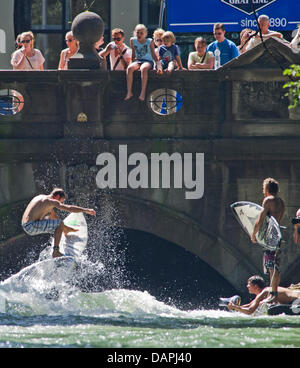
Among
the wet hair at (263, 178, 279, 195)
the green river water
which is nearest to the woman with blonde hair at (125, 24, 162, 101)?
the wet hair at (263, 178, 279, 195)

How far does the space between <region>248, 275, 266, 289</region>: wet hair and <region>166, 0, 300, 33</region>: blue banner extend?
4.75 metres

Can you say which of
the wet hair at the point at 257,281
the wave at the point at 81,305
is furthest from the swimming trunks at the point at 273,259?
the wave at the point at 81,305

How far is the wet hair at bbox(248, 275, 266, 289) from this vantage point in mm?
19875

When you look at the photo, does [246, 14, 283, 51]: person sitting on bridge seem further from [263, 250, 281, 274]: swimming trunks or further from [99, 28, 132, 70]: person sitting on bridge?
[263, 250, 281, 274]: swimming trunks

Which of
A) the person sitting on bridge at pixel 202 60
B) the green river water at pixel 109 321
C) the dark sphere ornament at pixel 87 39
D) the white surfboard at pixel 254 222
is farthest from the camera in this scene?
the person sitting on bridge at pixel 202 60

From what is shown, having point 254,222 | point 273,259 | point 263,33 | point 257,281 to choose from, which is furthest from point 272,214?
point 263,33

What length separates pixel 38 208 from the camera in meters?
19.9

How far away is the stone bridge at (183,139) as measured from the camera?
20.9 metres

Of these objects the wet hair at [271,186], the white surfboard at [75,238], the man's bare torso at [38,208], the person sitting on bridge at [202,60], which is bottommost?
the white surfboard at [75,238]

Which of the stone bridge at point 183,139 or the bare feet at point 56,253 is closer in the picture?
the bare feet at point 56,253

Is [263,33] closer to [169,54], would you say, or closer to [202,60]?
[202,60]

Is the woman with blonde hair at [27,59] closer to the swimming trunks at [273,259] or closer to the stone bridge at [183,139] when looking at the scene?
the stone bridge at [183,139]

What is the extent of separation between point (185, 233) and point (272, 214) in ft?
6.96

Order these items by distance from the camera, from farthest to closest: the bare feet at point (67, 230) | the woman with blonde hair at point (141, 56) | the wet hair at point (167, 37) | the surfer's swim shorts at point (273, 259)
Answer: the wet hair at point (167, 37) → the woman with blonde hair at point (141, 56) → the bare feet at point (67, 230) → the surfer's swim shorts at point (273, 259)
